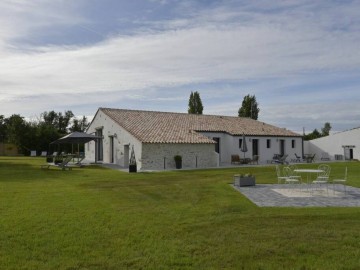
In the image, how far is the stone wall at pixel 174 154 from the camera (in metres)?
28.1

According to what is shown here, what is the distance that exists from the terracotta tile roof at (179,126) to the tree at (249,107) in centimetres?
1486

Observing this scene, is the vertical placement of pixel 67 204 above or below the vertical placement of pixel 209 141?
below

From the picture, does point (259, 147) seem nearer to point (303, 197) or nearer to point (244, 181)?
point (244, 181)

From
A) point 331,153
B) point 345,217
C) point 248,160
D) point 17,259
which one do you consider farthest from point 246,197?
point 331,153

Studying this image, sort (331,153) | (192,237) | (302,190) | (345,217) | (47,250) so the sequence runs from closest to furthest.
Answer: (47,250) → (192,237) → (345,217) → (302,190) → (331,153)

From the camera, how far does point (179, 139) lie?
29891 millimetres

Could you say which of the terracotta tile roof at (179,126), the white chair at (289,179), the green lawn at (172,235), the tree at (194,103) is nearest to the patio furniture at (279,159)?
the terracotta tile roof at (179,126)

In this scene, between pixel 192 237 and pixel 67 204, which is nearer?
pixel 192 237

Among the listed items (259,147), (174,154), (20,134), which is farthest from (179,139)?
(20,134)

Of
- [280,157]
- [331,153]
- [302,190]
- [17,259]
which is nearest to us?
[17,259]

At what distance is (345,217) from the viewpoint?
29.0ft

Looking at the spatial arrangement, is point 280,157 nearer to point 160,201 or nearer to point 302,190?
point 302,190

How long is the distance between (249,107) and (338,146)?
16.5 meters

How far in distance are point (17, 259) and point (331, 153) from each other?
43393mm
